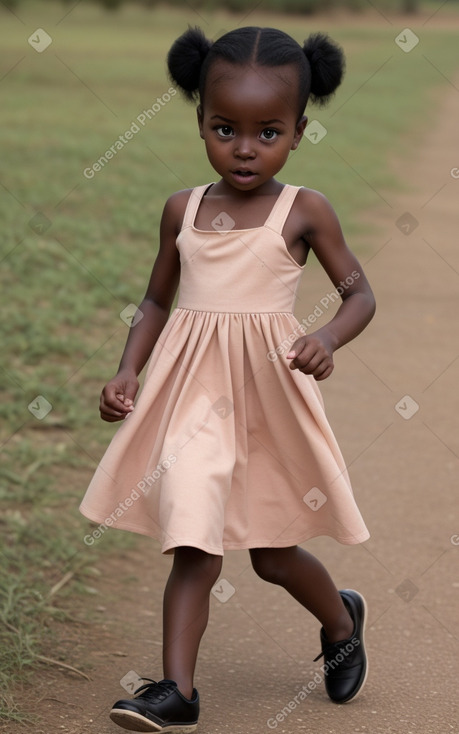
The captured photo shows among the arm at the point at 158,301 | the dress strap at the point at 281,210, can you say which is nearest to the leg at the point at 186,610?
the arm at the point at 158,301

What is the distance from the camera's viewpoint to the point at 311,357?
2406 mm

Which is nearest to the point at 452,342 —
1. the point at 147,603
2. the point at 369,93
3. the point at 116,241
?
the point at 116,241

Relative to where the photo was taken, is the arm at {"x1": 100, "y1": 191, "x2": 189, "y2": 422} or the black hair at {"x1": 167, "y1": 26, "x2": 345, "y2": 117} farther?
the arm at {"x1": 100, "y1": 191, "x2": 189, "y2": 422}

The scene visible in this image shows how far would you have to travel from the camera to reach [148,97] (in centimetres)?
1619

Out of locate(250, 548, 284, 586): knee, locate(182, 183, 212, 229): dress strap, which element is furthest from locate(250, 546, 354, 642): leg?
locate(182, 183, 212, 229): dress strap

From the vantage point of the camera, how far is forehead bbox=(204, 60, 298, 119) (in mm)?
2467

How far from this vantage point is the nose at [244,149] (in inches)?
97.4

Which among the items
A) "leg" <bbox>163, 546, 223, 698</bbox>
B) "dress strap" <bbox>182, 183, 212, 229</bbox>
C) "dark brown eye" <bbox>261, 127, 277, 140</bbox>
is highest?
"dark brown eye" <bbox>261, 127, 277, 140</bbox>

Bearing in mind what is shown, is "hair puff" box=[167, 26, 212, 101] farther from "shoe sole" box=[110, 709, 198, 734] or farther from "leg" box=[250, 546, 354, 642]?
"shoe sole" box=[110, 709, 198, 734]

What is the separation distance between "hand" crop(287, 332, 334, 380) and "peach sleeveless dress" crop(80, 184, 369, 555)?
0.17 metres

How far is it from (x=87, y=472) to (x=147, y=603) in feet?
3.18

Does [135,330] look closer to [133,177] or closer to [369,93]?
[133,177]

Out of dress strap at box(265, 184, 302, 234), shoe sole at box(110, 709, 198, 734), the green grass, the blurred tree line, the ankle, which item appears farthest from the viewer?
the blurred tree line

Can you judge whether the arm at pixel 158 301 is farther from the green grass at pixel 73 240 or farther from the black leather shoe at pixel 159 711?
the green grass at pixel 73 240
